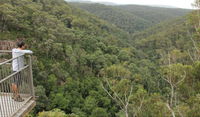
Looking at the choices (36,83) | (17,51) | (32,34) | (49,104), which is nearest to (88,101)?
(49,104)

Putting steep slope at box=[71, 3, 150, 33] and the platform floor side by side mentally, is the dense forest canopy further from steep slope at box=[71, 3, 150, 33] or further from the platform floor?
steep slope at box=[71, 3, 150, 33]

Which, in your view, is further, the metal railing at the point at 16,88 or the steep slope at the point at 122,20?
the steep slope at the point at 122,20

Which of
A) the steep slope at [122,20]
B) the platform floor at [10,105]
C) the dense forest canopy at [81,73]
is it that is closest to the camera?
the platform floor at [10,105]

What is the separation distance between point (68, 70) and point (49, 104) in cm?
865

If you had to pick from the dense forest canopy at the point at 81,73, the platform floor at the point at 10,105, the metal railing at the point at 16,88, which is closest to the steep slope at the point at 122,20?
the dense forest canopy at the point at 81,73

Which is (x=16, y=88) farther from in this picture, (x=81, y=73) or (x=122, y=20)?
(x=122, y=20)

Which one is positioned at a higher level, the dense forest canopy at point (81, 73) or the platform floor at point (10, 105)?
the platform floor at point (10, 105)

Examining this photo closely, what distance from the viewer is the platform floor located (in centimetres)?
338

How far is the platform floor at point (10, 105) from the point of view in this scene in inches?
133

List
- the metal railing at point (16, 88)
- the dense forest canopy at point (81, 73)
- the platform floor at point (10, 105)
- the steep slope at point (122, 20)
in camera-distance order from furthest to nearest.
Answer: the steep slope at point (122, 20) → the dense forest canopy at point (81, 73) → the metal railing at point (16, 88) → the platform floor at point (10, 105)

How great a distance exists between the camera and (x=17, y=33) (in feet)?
111

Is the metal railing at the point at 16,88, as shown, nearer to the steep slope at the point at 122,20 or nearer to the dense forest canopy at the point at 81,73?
the dense forest canopy at the point at 81,73

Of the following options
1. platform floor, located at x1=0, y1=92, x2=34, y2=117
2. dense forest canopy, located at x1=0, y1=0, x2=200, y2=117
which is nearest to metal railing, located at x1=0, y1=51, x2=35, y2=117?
platform floor, located at x1=0, y1=92, x2=34, y2=117

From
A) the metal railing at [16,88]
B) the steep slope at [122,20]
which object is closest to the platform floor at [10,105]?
the metal railing at [16,88]
